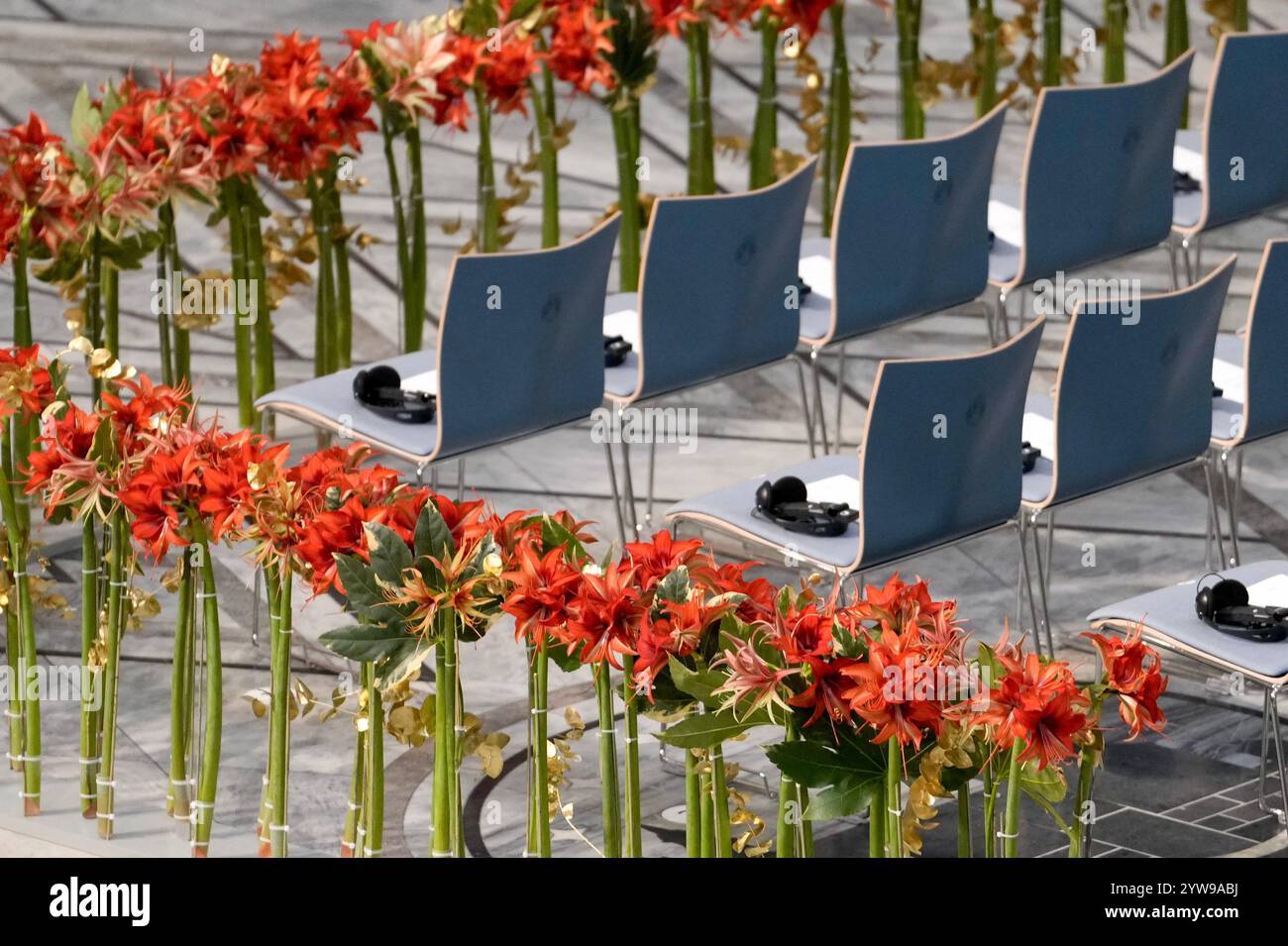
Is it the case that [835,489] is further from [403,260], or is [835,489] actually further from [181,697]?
[403,260]

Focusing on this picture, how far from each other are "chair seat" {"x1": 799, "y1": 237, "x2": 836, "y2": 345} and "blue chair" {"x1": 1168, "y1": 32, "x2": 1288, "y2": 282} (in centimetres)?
91

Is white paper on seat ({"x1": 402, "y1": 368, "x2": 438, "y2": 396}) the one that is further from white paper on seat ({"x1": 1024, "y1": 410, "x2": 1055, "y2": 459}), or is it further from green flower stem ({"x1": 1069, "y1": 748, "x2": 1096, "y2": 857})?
green flower stem ({"x1": 1069, "y1": 748, "x2": 1096, "y2": 857})

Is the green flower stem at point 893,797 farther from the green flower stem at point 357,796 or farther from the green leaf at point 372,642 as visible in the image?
the green flower stem at point 357,796

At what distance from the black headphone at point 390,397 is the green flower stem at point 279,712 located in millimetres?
1338

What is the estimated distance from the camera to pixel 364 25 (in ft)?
28.3

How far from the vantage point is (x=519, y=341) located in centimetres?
446

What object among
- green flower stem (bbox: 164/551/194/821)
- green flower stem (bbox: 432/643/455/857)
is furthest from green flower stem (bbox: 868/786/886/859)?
green flower stem (bbox: 164/551/194/821)

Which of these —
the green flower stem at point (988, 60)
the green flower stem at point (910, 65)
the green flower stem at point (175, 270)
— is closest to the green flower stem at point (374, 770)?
the green flower stem at point (175, 270)

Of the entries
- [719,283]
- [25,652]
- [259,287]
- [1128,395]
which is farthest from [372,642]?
[259,287]

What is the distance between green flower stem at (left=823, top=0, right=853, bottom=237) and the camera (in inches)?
241

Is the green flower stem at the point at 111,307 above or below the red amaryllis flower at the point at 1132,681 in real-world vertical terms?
below

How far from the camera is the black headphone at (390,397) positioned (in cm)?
460
